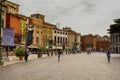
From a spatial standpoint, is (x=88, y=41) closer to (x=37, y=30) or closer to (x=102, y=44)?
(x=102, y=44)

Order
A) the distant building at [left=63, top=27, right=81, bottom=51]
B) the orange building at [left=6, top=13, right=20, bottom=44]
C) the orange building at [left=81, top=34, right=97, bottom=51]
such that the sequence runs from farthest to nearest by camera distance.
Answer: the orange building at [left=81, top=34, right=97, bottom=51], the distant building at [left=63, top=27, right=81, bottom=51], the orange building at [left=6, top=13, right=20, bottom=44]

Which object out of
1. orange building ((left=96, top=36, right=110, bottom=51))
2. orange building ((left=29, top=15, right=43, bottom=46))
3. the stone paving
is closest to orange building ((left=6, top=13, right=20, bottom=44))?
orange building ((left=29, top=15, right=43, bottom=46))

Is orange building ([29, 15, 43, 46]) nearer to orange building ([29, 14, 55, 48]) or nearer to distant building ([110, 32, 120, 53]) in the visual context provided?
orange building ([29, 14, 55, 48])

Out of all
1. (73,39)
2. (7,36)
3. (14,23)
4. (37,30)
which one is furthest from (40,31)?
(7,36)

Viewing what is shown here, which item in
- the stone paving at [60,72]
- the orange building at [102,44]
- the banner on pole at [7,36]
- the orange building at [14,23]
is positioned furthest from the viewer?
the orange building at [102,44]

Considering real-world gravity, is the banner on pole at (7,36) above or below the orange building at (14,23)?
below

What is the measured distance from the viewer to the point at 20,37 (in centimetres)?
7669

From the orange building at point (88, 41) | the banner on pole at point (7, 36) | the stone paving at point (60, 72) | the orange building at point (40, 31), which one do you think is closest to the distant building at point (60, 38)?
the orange building at point (40, 31)

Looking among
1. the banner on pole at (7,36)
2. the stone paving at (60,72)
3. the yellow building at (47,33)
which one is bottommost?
the stone paving at (60,72)

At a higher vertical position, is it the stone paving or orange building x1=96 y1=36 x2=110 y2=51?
orange building x1=96 y1=36 x2=110 y2=51

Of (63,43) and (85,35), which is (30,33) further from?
(85,35)

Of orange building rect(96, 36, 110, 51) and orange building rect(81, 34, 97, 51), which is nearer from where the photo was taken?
orange building rect(81, 34, 97, 51)

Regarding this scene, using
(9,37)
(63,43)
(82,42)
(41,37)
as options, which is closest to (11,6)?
(41,37)

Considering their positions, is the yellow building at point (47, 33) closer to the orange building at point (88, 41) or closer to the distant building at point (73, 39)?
the distant building at point (73, 39)
